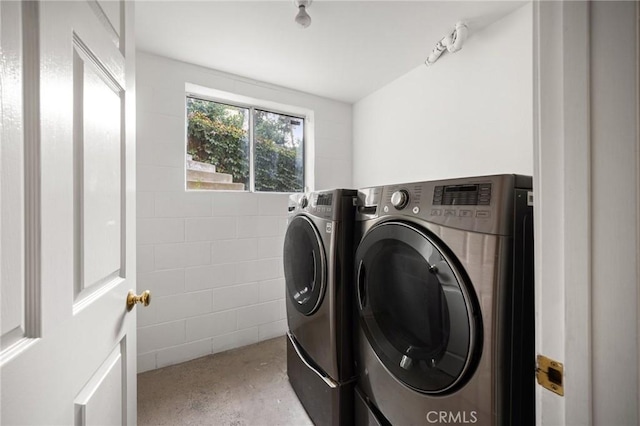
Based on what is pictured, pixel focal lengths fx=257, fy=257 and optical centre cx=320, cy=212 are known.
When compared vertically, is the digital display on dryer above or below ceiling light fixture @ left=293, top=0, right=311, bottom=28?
below

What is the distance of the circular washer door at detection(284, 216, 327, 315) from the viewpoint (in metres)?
1.37

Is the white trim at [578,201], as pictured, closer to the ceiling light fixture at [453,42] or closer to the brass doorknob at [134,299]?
the brass doorknob at [134,299]

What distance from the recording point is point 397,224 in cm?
98

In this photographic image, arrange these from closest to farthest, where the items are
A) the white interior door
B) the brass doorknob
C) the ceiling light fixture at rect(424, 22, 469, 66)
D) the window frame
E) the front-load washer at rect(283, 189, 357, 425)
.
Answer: the white interior door → the brass doorknob → the front-load washer at rect(283, 189, 357, 425) → the ceiling light fixture at rect(424, 22, 469, 66) → the window frame

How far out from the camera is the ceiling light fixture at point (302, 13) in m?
1.43

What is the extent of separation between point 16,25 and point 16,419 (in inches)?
24.0

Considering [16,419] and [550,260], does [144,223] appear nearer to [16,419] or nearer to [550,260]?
[16,419]

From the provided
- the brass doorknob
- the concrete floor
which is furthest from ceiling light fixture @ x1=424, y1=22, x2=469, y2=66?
the concrete floor

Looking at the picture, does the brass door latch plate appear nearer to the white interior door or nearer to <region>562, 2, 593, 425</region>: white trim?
<region>562, 2, 593, 425</region>: white trim

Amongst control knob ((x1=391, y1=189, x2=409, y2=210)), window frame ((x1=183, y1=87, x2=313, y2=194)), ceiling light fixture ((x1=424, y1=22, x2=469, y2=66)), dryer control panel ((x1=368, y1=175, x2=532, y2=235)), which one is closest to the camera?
dryer control panel ((x1=368, y1=175, x2=532, y2=235))

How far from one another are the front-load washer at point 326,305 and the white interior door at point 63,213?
82 cm

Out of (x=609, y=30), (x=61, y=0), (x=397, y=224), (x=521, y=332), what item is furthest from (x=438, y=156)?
(x=61, y=0)

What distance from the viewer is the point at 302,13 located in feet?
4.78

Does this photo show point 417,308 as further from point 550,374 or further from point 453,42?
point 453,42
